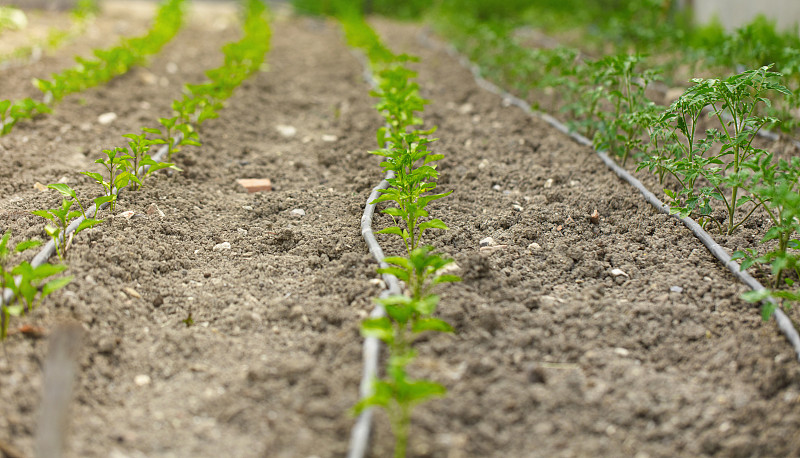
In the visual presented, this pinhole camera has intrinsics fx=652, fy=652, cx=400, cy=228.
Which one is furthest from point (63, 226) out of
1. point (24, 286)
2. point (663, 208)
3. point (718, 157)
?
point (718, 157)

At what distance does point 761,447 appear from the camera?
195 cm

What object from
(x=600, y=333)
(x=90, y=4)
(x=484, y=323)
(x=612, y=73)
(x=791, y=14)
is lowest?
(x=90, y=4)

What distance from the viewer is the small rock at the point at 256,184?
3801 mm

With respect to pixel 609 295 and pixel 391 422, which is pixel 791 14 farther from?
pixel 391 422

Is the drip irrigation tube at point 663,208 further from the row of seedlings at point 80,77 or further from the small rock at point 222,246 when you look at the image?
the row of seedlings at point 80,77

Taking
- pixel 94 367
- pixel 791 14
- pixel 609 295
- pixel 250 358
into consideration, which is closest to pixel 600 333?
pixel 609 295

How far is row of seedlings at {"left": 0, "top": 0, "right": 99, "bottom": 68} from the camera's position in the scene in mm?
6347

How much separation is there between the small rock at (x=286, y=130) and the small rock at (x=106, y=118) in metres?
1.18

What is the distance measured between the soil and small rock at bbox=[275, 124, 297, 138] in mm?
413

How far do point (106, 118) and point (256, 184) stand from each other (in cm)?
168

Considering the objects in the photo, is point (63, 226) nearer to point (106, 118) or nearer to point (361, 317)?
point (361, 317)

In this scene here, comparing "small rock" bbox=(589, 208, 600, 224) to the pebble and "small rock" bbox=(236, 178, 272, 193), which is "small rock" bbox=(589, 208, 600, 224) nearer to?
the pebble

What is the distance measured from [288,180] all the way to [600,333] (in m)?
2.18

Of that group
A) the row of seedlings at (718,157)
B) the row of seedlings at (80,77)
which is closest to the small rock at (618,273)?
the row of seedlings at (718,157)
